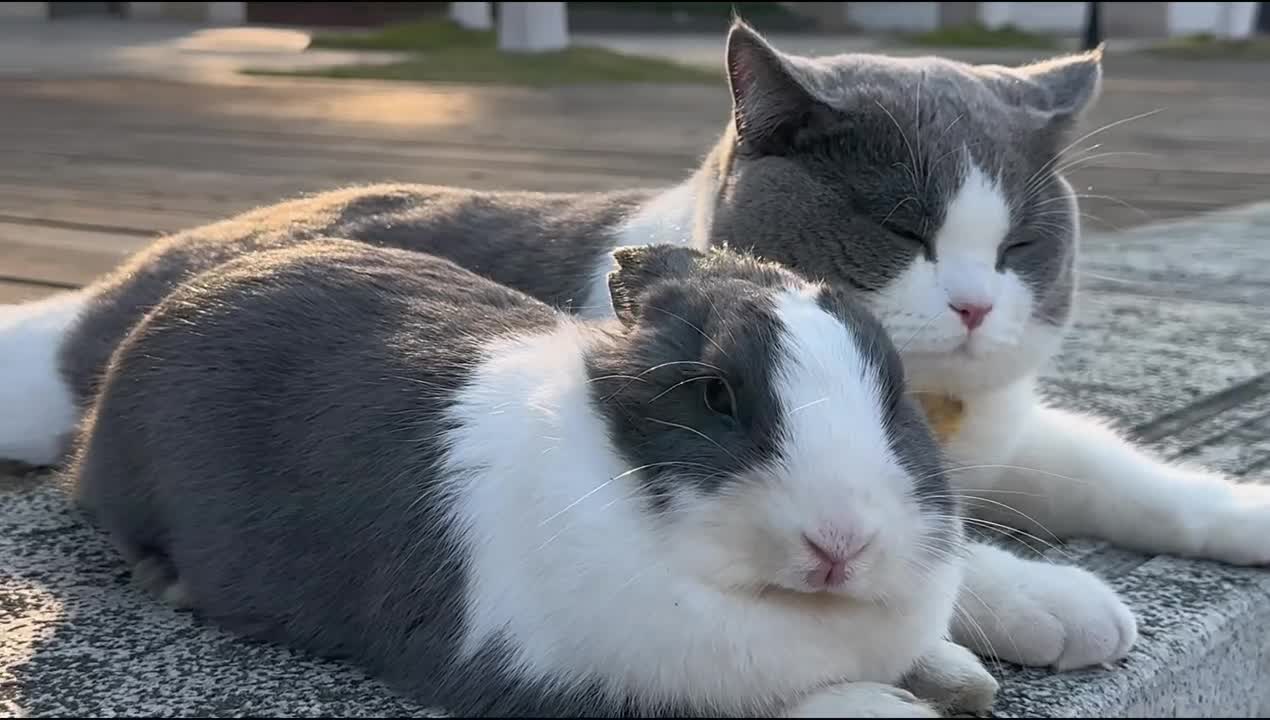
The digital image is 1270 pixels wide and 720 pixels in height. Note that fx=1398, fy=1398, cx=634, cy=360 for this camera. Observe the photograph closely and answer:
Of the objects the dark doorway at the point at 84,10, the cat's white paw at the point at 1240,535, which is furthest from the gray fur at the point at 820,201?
the dark doorway at the point at 84,10

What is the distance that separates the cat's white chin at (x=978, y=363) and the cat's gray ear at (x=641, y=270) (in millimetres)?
528

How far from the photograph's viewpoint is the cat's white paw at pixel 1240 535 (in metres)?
2.14

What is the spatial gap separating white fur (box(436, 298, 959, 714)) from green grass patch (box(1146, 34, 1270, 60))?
1654 cm

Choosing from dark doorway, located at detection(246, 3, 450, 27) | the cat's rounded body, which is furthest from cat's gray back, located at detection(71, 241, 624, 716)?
dark doorway, located at detection(246, 3, 450, 27)

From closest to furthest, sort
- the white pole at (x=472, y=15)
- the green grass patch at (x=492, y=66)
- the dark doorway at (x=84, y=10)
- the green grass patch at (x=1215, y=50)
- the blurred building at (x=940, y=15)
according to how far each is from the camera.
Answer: the green grass patch at (x=492, y=66)
the green grass patch at (x=1215, y=50)
the white pole at (x=472, y=15)
the dark doorway at (x=84, y=10)
the blurred building at (x=940, y=15)

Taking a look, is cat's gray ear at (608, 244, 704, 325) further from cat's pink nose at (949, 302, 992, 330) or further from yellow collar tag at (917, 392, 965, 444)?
yellow collar tag at (917, 392, 965, 444)

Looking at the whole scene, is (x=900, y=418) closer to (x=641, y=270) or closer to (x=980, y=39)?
(x=641, y=270)

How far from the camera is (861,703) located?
4.80 feet

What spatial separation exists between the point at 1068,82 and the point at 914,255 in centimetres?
70

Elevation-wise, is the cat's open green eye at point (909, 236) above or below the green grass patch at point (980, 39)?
above

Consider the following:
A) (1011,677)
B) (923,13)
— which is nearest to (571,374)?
(1011,677)

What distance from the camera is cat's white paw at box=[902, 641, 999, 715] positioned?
1.61m

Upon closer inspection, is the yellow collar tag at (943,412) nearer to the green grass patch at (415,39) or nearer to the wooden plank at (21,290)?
the wooden plank at (21,290)

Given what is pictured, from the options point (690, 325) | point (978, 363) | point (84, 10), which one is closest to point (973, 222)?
point (978, 363)
